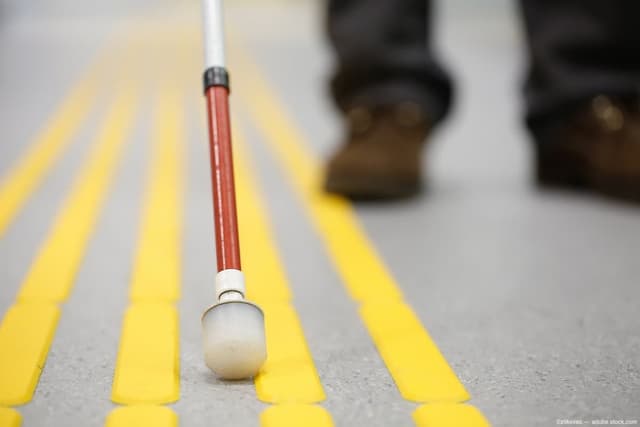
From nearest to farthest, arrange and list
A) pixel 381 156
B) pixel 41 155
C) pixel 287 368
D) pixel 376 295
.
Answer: pixel 287 368
pixel 376 295
pixel 381 156
pixel 41 155

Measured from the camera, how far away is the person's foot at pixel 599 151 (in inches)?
73.9

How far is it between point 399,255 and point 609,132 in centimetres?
70

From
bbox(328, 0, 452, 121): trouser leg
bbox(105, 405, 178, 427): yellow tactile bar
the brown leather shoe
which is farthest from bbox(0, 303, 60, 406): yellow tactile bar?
bbox(328, 0, 452, 121): trouser leg

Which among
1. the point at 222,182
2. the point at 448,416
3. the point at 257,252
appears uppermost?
the point at 222,182

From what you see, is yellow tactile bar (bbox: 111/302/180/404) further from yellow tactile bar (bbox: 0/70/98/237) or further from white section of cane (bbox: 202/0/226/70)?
yellow tactile bar (bbox: 0/70/98/237)

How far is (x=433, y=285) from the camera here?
1.36m

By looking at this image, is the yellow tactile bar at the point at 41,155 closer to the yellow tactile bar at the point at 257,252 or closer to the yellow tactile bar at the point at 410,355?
the yellow tactile bar at the point at 257,252

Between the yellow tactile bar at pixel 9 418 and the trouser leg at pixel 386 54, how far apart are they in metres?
1.36

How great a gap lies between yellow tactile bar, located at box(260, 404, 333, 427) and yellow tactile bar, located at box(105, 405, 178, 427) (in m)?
0.09

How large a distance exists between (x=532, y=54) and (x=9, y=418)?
1639 mm

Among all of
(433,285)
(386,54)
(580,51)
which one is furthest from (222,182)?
(580,51)

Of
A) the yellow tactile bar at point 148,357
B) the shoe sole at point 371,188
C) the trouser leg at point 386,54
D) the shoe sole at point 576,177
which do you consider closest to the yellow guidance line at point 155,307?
the yellow tactile bar at point 148,357

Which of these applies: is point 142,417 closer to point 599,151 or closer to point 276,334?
point 276,334

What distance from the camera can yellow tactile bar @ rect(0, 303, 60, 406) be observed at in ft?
2.97
